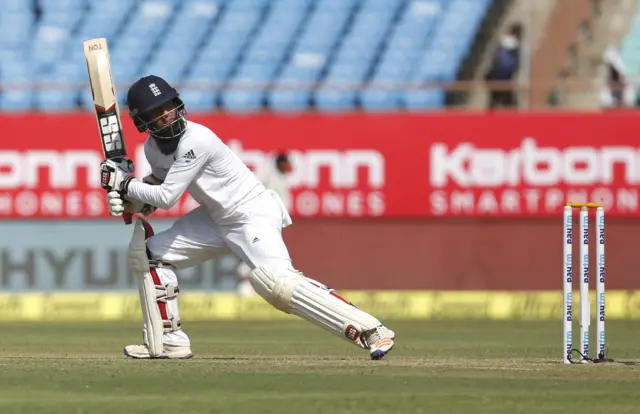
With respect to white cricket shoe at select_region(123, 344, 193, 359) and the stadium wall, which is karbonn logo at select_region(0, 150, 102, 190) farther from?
white cricket shoe at select_region(123, 344, 193, 359)

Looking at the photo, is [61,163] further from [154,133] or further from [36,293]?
[154,133]

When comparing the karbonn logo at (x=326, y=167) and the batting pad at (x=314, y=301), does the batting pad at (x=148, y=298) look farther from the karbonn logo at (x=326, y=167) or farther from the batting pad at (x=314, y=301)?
the karbonn logo at (x=326, y=167)

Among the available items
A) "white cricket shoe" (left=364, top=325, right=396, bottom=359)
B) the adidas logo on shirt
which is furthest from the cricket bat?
"white cricket shoe" (left=364, top=325, right=396, bottom=359)

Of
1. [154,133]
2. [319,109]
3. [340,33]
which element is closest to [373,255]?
[319,109]

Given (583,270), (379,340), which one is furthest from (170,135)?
(583,270)

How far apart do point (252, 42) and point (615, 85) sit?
4.05 metres

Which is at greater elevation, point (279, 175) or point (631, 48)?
point (631, 48)

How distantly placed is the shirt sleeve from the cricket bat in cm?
45

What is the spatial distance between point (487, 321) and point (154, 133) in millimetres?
6480

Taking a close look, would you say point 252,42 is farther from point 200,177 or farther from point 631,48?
point 200,177

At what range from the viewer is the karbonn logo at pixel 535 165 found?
14227 millimetres

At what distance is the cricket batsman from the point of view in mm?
7406

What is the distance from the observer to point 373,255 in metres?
14.4

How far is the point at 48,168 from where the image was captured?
1422 cm
